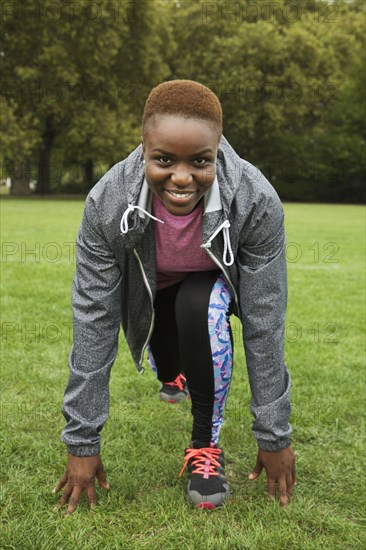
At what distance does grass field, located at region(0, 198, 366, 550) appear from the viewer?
76.3 inches

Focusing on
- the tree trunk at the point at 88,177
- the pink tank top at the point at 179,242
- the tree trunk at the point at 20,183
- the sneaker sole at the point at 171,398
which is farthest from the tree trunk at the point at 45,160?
the pink tank top at the point at 179,242

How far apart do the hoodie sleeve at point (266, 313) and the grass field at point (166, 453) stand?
28cm

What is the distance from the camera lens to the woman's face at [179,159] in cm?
187

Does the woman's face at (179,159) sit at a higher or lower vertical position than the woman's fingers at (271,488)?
higher

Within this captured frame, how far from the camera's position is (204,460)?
228cm

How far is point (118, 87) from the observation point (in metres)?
29.2

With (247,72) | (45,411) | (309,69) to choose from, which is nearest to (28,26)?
(247,72)

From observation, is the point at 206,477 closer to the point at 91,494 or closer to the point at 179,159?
the point at 91,494

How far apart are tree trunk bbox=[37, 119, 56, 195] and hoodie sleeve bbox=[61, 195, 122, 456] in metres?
28.6

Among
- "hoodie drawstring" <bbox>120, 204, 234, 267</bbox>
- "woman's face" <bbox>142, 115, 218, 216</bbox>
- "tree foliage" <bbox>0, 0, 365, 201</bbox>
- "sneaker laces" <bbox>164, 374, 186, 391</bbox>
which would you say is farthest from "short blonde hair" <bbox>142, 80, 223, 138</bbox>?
"tree foliage" <bbox>0, 0, 365, 201</bbox>

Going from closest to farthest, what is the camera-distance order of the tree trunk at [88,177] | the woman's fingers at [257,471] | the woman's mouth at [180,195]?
the woman's mouth at [180,195], the woman's fingers at [257,471], the tree trunk at [88,177]

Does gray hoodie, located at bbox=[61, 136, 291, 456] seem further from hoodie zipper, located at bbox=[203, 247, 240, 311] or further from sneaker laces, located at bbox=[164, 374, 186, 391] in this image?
sneaker laces, located at bbox=[164, 374, 186, 391]

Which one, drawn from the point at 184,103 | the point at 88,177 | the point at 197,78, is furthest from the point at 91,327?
the point at 88,177

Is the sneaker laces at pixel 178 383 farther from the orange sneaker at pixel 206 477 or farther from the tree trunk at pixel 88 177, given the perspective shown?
the tree trunk at pixel 88 177
